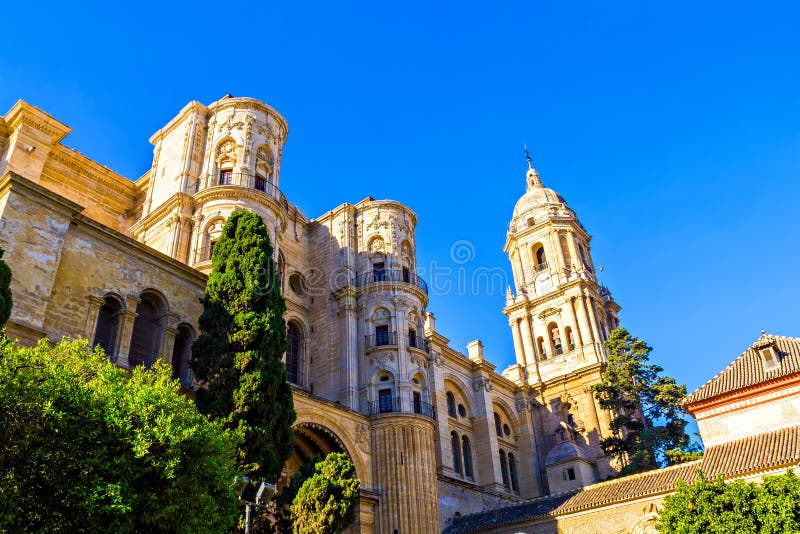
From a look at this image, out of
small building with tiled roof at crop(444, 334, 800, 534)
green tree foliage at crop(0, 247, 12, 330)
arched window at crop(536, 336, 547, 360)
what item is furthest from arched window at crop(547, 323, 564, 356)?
green tree foliage at crop(0, 247, 12, 330)

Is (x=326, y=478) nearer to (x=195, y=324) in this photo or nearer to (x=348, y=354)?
(x=195, y=324)

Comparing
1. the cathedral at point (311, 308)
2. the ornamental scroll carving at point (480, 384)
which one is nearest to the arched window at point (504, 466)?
the cathedral at point (311, 308)

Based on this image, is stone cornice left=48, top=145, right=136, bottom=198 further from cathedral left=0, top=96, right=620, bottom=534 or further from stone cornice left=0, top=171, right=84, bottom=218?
stone cornice left=0, top=171, right=84, bottom=218

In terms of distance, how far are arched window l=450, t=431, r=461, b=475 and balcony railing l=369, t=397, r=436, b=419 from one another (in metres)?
9.12

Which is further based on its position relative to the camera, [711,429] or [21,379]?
[711,429]

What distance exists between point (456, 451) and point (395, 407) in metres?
11.4

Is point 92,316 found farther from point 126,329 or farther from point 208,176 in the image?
point 208,176

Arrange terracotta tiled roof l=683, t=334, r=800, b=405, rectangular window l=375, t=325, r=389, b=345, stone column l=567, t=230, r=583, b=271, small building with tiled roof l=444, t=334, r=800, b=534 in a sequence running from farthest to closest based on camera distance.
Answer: stone column l=567, t=230, r=583, b=271 < rectangular window l=375, t=325, r=389, b=345 < terracotta tiled roof l=683, t=334, r=800, b=405 < small building with tiled roof l=444, t=334, r=800, b=534

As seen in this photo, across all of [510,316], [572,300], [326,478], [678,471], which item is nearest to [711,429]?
[678,471]

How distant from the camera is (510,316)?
5150cm

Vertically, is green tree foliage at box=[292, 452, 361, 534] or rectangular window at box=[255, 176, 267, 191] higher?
rectangular window at box=[255, 176, 267, 191]

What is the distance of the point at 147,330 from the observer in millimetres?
21375

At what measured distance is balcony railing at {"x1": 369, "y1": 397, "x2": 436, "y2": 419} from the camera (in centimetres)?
2731

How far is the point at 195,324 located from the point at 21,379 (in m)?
11.5
